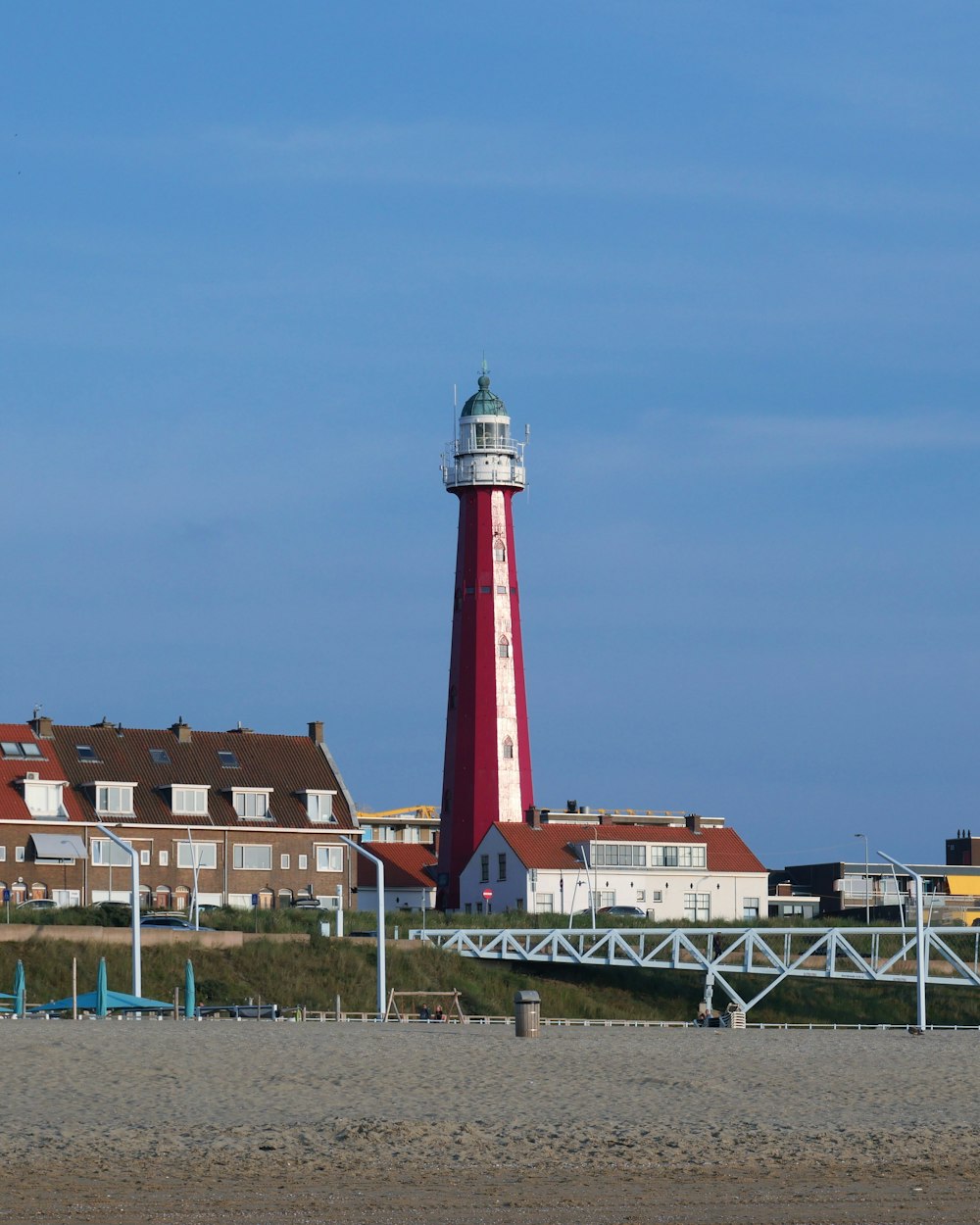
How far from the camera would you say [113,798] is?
78.5 meters

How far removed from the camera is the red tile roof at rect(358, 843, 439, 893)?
90625 mm

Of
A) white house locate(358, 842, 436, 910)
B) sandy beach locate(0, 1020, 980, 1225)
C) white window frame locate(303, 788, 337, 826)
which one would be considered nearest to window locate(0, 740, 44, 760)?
→ white window frame locate(303, 788, 337, 826)

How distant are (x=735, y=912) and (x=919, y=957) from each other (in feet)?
99.3

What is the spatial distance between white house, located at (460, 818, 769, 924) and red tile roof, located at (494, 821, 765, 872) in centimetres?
4

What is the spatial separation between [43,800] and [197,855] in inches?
241

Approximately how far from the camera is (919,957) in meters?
59.1

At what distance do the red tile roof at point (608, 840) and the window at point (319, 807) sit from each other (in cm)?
719

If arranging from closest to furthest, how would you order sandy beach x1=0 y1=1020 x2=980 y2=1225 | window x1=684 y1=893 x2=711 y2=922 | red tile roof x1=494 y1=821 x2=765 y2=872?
1. sandy beach x1=0 y1=1020 x2=980 y2=1225
2. red tile roof x1=494 y1=821 x2=765 y2=872
3. window x1=684 y1=893 x2=711 y2=922

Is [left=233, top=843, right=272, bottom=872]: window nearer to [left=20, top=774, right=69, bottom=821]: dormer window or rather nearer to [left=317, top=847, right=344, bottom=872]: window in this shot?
[left=317, top=847, right=344, bottom=872]: window

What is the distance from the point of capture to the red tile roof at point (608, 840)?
81.4 meters

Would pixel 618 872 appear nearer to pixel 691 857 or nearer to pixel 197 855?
pixel 691 857

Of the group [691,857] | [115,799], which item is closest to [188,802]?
[115,799]

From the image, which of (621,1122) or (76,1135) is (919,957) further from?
(76,1135)

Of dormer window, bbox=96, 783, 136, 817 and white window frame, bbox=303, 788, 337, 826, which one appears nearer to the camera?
dormer window, bbox=96, 783, 136, 817
